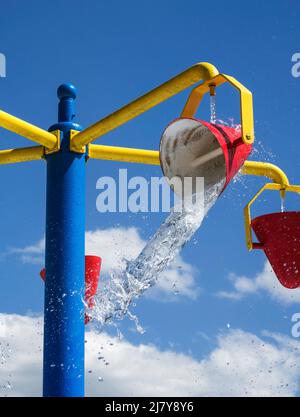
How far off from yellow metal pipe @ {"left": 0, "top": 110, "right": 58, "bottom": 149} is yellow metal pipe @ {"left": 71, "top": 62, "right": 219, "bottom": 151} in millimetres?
172

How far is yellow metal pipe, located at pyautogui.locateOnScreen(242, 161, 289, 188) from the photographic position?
645cm

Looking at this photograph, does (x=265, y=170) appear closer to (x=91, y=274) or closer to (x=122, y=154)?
(x=122, y=154)

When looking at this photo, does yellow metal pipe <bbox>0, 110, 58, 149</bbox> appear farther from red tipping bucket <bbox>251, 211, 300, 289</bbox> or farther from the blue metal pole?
red tipping bucket <bbox>251, 211, 300, 289</bbox>

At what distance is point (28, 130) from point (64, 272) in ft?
3.49

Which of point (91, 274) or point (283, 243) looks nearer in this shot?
point (283, 243)

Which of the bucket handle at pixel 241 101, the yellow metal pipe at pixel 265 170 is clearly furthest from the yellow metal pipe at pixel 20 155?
the bucket handle at pixel 241 101

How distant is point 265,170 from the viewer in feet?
21.4

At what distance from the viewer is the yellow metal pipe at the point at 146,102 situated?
4609 millimetres

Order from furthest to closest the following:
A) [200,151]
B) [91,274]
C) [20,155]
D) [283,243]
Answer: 1. [20,155]
2. [91,274]
3. [283,243]
4. [200,151]

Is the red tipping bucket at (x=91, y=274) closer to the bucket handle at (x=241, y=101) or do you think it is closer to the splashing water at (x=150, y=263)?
the splashing water at (x=150, y=263)

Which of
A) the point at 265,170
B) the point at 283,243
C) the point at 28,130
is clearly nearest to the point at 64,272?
the point at 28,130

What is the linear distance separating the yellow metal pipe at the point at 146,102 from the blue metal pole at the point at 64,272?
19 centimetres

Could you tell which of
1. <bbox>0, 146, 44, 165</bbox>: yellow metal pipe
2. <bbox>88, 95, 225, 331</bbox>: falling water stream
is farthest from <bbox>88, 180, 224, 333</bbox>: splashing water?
<bbox>0, 146, 44, 165</bbox>: yellow metal pipe

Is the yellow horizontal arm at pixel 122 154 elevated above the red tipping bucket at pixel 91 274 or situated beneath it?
elevated above
